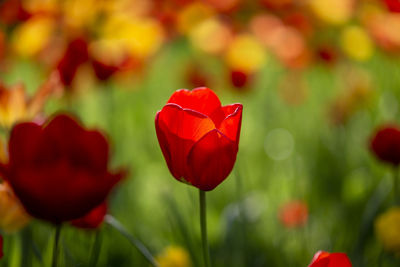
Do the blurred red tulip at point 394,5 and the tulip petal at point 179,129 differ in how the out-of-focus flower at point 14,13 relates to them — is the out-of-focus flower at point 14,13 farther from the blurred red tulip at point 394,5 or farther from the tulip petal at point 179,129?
the tulip petal at point 179,129

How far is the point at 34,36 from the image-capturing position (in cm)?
150

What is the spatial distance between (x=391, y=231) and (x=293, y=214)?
31cm

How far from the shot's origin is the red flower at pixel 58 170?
1.31ft

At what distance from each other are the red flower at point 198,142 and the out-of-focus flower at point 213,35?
1408mm

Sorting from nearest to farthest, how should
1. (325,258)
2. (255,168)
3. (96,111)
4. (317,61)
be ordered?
(325,258), (255,168), (317,61), (96,111)

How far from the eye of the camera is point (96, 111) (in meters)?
2.07

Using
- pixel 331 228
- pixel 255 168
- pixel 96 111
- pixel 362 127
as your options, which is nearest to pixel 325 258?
pixel 331 228

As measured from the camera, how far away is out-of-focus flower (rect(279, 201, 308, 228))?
927 mm

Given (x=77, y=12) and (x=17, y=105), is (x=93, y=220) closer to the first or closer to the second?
(x=17, y=105)

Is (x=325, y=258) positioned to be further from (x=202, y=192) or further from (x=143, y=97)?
(x=143, y=97)

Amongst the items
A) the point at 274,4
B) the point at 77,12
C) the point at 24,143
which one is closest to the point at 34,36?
the point at 77,12

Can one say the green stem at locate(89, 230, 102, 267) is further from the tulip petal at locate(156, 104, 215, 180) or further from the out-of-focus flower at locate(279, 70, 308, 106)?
the out-of-focus flower at locate(279, 70, 308, 106)

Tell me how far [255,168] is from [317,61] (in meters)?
0.39

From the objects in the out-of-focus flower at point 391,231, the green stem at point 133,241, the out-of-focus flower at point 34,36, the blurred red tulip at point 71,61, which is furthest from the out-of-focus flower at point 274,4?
the green stem at point 133,241
